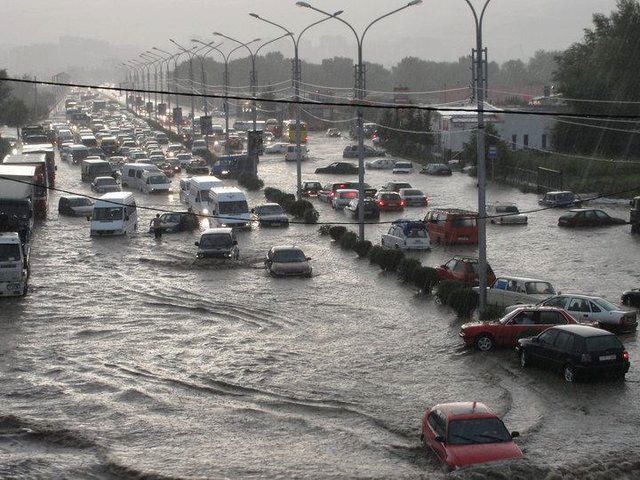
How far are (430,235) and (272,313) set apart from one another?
14.1 metres

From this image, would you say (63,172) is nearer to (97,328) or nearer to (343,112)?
(97,328)

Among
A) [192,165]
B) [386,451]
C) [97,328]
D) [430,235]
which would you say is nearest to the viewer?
[386,451]

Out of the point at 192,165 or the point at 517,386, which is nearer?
the point at 517,386


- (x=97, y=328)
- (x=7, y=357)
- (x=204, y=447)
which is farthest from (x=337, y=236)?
(x=204, y=447)

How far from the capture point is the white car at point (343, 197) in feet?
175

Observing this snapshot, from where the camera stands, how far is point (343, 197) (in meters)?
53.8

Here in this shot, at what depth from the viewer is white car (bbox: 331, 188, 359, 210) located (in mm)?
53375

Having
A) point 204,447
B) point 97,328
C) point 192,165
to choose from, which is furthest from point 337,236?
point 192,165

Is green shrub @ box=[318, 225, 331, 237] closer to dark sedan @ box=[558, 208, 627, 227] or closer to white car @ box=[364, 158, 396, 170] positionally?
dark sedan @ box=[558, 208, 627, 227]

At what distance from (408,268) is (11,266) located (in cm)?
1147

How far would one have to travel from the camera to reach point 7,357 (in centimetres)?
2550

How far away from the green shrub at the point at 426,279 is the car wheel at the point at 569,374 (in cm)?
1034

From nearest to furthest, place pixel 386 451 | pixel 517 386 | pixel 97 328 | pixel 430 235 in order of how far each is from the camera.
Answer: pixel 386 451, pixel 517 386, pixel 97 328, pixel 430 235

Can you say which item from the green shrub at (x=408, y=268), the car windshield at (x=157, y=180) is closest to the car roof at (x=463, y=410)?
the green shrub at (x=408, y=268)
